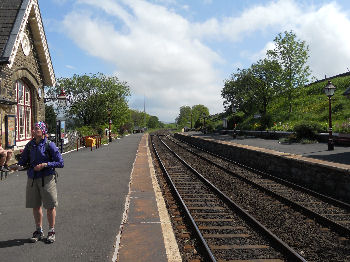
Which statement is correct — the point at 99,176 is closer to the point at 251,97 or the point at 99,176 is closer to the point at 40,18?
the point at 40,18

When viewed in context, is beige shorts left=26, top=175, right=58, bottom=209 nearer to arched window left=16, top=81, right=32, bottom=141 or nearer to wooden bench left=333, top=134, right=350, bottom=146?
arched window left=16, top=81, right=32, bottom=141

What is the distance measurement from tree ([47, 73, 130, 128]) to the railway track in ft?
125

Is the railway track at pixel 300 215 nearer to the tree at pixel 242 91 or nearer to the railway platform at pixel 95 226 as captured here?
the railway platform at pixel 95 226

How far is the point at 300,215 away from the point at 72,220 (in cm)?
461

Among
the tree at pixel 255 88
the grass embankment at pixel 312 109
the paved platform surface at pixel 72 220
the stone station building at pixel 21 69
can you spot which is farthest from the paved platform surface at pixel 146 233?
the tree at pixel 255 88

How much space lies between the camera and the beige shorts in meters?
4.43

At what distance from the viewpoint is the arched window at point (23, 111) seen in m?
12.7

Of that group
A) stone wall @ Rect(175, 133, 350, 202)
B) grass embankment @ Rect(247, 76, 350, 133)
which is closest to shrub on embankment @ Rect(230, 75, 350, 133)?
grass embankment @ Rect(247, 76, 350, 133)

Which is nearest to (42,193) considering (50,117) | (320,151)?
(320,151)

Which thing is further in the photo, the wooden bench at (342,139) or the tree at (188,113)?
the tree at (188,113)

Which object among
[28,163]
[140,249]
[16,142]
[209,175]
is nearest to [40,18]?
[16,142]

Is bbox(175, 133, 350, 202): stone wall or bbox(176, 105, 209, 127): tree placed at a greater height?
bbox(176, 105, 209, 127): tree

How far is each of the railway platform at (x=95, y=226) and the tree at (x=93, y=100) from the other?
38.8 m

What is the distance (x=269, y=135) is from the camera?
94.2 ft
